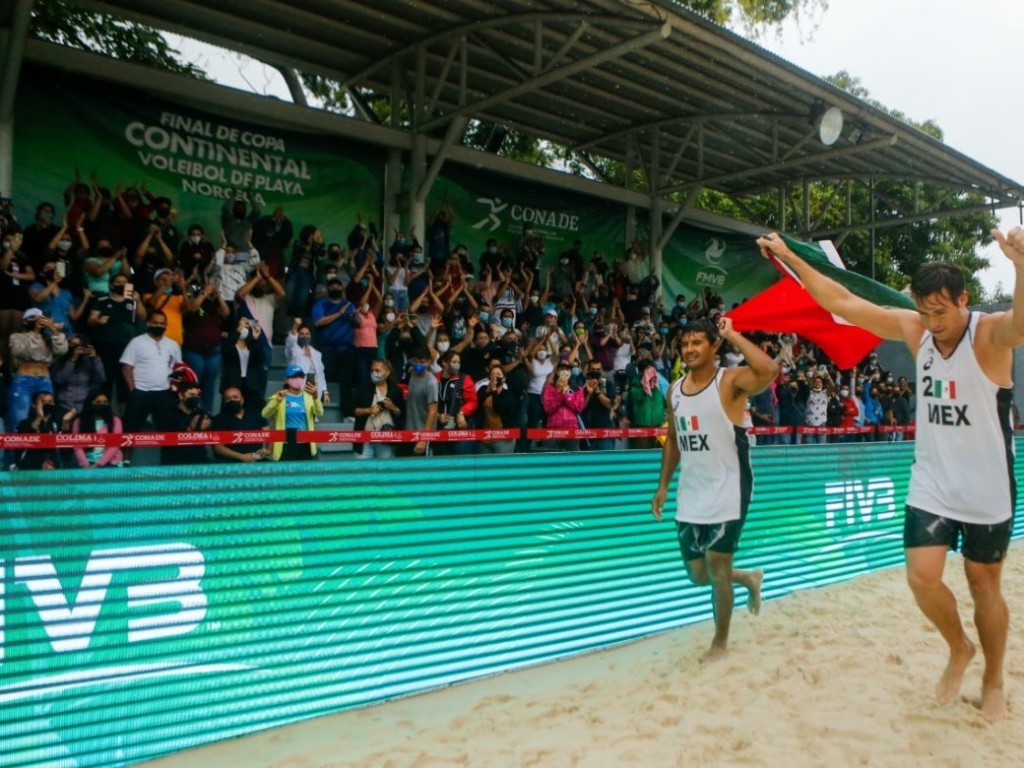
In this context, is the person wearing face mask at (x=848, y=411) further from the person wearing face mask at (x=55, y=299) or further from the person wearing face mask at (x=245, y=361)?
the person wearing face mask at (x=55, y=299)

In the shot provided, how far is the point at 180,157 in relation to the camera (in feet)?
37.6

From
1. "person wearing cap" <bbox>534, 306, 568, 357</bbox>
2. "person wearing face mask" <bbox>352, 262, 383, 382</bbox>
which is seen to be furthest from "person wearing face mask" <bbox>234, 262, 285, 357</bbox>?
"person wearing cap" <bbox>534, 306, 568, 357</bbox>

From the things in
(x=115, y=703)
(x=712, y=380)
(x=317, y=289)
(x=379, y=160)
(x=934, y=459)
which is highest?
(x=379, y=160)

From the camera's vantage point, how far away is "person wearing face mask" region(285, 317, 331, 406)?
9.37 metres

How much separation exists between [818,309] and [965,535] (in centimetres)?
236

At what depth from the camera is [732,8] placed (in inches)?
822

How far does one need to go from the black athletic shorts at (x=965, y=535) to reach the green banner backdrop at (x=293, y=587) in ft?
7.67

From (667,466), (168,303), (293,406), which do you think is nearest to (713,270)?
(293,406)

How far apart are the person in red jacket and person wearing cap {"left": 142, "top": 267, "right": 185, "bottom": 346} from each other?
2.79 meters

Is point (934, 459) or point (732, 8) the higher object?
point (732, 8)

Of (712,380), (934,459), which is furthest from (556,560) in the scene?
(934,459)

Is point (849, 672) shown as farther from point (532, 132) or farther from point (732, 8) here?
point (732, 8)

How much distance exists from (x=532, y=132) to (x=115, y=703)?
528 inches

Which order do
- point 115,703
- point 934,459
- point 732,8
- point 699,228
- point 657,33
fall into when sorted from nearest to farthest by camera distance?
point 115,703, point 934,459, point 657,33, point 699,228, point 732,8
